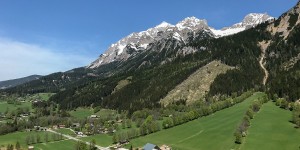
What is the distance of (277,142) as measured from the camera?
640 feet

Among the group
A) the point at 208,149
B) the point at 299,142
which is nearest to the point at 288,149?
the point at 299,142

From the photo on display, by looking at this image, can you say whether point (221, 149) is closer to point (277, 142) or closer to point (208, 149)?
point (208, 149)

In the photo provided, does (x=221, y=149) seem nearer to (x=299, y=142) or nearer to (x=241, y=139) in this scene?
(x=241, y=139)

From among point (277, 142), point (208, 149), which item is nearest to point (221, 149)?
point (208, 149)

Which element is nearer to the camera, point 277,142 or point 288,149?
point 288,149

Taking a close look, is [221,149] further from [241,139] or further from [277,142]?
[277,142]

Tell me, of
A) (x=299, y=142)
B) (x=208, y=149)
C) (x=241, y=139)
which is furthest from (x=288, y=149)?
(x=208, y=149)

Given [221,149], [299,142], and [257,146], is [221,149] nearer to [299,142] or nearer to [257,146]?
[257,146]

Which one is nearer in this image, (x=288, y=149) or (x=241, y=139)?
(x=288, y=149)

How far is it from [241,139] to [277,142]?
1720 centimetres

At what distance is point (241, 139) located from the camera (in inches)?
7854

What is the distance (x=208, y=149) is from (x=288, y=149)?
3816cm

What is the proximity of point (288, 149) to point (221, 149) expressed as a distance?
30901 mm

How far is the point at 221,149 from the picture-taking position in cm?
19412
